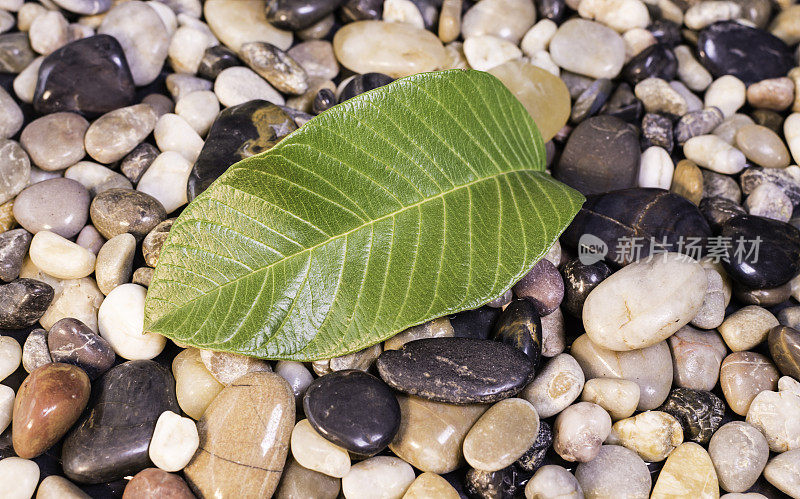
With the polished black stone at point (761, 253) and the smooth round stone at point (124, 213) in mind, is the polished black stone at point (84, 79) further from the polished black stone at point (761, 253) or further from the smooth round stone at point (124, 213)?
the polished black stone at point (761, 253)

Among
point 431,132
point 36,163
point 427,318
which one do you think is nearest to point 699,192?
point 431,132

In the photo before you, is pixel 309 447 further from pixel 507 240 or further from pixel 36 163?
pixel 36 163

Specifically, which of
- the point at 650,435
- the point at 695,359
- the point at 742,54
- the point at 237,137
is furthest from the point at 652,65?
the point at 237,137

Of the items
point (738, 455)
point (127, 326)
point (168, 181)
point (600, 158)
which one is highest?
point (168, 181)

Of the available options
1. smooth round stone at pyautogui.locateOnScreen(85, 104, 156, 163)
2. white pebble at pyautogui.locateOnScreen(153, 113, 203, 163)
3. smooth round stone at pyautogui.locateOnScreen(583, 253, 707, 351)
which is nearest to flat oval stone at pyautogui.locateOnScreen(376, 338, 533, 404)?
smooth round stone at pyautogui.locateOnScreen(583, 253, 707, 351)

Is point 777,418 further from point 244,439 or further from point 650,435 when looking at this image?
point 244,439
